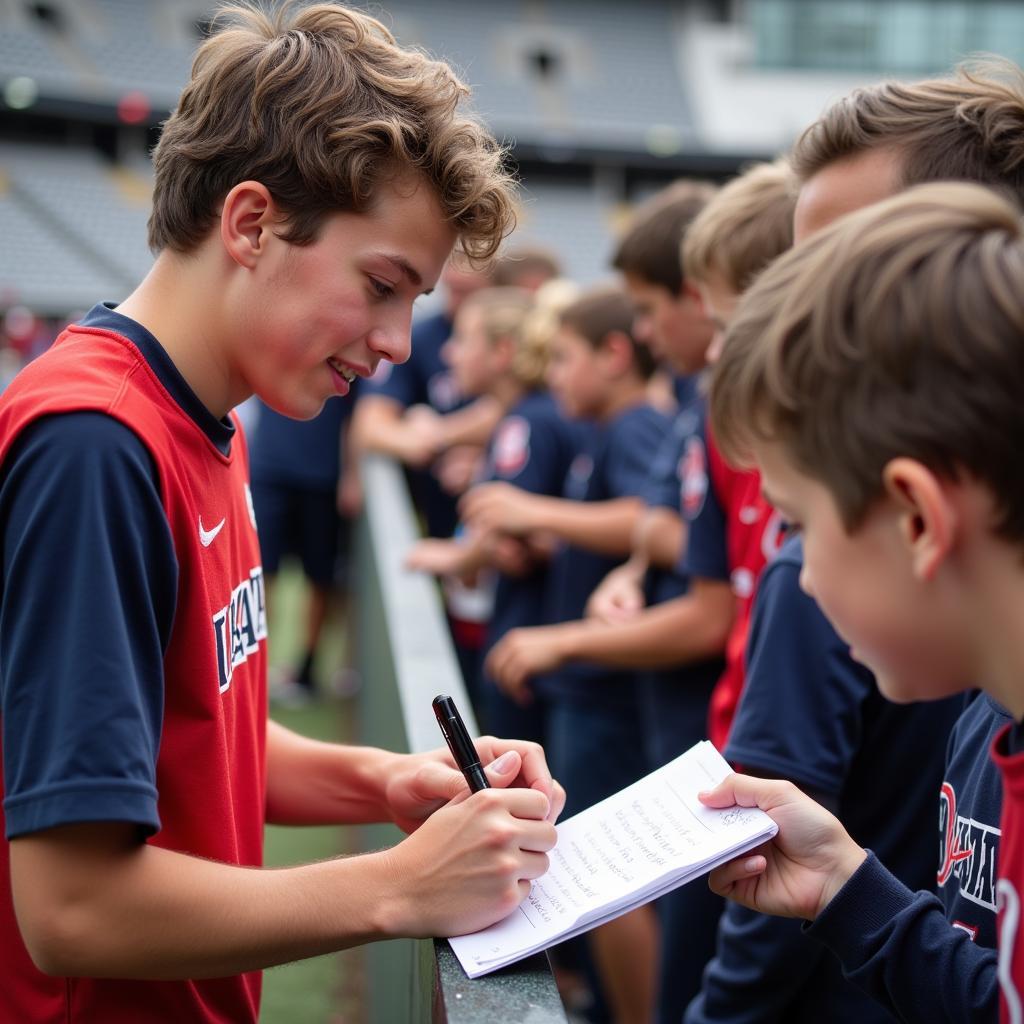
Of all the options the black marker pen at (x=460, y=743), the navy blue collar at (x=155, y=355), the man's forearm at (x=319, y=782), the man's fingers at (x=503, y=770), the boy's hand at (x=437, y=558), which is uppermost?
the navy blue collar at (x=155, y=355)

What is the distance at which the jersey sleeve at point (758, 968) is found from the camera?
182 centimetres

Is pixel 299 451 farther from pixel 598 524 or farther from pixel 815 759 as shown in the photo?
pixel 815 759

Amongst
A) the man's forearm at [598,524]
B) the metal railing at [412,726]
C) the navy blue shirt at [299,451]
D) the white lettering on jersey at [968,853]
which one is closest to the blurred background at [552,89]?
the navy blue shirt at [299,451]

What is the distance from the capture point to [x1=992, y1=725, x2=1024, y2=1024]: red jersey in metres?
1.04

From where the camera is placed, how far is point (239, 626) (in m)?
1.61

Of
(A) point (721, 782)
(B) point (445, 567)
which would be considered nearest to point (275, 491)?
(B) point (445, 567)

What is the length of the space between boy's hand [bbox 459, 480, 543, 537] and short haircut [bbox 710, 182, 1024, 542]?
2799mm

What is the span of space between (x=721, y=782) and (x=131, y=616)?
0.68 m

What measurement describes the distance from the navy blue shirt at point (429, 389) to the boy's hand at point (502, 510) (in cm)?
170

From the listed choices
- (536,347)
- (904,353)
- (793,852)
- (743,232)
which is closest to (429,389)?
→ (536,347)

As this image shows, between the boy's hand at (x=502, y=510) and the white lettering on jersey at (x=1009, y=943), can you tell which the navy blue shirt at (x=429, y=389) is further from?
the white lettering on jersey at (x=1009, y=943)

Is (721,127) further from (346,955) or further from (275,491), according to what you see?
(346,955)

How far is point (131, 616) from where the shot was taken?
3.99 ft

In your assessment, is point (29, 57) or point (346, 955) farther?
point (29, 57)
